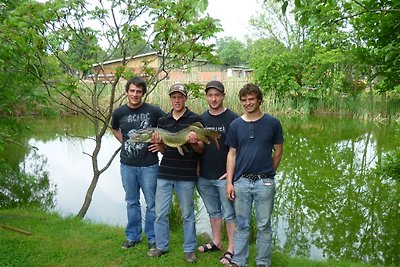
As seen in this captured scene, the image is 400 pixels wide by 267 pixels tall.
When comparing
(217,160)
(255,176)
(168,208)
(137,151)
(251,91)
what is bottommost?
(168,208)

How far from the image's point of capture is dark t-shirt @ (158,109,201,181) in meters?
3.84

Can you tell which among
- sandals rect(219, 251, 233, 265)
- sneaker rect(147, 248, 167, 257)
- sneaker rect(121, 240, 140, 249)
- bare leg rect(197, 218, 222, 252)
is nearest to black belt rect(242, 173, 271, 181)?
bare leg rect(197, 218, 222, 252)

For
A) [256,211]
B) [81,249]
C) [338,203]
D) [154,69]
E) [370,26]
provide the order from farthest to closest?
[338,203], [154,69], [81,249], [370,26], [256,211]

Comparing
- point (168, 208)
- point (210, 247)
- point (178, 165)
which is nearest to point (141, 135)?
point (178, 165)

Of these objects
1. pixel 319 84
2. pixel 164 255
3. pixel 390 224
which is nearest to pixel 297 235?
pixel 390 224

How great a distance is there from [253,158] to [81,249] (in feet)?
7.50

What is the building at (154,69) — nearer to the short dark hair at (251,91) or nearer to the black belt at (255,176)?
the short dark hair at (251,91)

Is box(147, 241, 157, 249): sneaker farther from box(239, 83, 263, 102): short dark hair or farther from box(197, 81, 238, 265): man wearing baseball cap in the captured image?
box(239, 83, 263, 102): short dark hair

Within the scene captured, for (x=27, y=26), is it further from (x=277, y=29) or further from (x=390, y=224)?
(x=277, y=29)

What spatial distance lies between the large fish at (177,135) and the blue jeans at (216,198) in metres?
0.42

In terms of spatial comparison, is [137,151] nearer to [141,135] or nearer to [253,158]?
[141,135]

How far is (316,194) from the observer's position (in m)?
8.26

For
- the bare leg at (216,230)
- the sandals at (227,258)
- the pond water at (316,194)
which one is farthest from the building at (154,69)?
the sandals at (227,258)

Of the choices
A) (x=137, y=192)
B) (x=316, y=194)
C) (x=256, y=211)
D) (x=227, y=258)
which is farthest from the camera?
(x=316, y=194)
